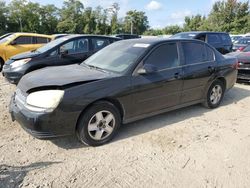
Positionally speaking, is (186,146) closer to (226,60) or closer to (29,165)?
(29,165)

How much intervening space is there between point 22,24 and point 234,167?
5087cm

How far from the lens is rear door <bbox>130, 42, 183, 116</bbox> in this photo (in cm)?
403

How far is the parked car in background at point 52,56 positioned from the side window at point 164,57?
11.1 ft

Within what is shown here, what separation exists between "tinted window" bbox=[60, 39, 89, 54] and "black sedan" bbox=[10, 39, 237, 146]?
262cm

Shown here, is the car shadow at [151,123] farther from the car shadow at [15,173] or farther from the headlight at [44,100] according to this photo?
the headlight at [44,100]

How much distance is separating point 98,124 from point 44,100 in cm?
85

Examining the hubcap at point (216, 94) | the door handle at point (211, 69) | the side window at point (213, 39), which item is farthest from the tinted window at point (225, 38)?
the door handle at point (211, 69)

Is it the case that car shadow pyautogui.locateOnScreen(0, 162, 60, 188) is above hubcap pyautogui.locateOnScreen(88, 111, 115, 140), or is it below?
below

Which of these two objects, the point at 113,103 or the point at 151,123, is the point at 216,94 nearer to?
the point at 151,123

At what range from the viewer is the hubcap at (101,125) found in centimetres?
361

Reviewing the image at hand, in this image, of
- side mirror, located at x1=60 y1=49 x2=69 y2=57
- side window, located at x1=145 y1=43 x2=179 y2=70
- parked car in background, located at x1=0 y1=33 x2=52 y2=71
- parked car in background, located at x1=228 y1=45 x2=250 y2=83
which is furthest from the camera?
parked car in background, located at x1=0 y1=33 x2=52 y2=71

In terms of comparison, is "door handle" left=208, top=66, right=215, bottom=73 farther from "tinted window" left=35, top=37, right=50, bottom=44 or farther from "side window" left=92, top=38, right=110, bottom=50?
"tinted window" left=35, top=37, right=50, bottom=44

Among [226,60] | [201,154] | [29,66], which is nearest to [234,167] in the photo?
[201,154]

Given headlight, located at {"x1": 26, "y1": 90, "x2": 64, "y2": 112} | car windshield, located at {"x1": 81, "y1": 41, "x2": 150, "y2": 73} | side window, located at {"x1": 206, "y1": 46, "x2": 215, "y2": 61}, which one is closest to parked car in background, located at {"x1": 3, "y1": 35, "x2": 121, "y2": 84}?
car windshield, located at {"x1": 81, "y1": 41, "x2": 150, "y2": 73}
